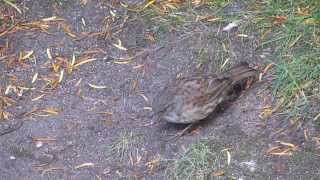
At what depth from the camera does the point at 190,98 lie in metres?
5.56

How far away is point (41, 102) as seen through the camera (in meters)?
6.10

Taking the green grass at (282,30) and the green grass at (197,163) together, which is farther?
the green grass at (282,30)

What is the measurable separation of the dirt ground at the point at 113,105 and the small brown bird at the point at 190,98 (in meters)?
0.11

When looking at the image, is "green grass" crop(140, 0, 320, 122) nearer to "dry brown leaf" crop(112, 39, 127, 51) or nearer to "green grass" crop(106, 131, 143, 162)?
"dry brown leaf" crop(112, 39, 127, 51)

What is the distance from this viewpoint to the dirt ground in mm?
5371

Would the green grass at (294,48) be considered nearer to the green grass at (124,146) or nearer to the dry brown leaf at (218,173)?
the dry brown leaf at (218,173)

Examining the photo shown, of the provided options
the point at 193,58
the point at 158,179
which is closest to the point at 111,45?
the point at 193,58

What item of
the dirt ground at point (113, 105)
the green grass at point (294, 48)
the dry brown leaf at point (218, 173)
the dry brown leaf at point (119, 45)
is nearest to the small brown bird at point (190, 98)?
the dirt ground at point (113, 105)

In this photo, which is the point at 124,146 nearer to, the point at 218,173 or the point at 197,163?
the point at 197,163

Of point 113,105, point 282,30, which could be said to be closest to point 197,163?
point 113,105

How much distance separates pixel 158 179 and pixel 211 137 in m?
0.49

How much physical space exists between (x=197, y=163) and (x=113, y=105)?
0.99m

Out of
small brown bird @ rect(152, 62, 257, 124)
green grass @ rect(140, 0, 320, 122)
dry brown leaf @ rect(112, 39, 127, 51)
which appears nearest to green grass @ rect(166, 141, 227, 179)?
small brown bird @ rect(152, 62, 257, 124)

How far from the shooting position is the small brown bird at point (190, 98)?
5543mm
